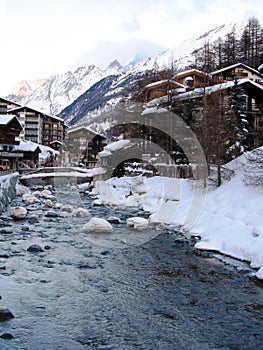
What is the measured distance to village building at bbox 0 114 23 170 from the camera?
49.0m

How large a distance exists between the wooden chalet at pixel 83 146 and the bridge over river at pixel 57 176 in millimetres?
18656

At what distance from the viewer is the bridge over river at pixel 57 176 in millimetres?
46478

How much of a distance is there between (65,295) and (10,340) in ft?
7.22

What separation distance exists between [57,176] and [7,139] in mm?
7966

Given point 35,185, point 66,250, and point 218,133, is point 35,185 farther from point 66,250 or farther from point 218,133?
point 66,250

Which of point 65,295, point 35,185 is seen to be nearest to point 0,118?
point 35,185

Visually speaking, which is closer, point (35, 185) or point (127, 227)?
point (127, 227)

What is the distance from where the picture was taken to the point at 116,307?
7.99 m

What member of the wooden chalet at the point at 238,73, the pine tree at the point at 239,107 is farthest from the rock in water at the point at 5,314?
the wooden chalet at the point at 238,73

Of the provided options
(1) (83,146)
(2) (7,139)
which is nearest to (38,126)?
(1) (83,146)

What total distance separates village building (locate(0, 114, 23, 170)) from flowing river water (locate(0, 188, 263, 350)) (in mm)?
37982

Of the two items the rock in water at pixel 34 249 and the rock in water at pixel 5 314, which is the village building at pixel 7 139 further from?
the rock in water at pixel 5 314

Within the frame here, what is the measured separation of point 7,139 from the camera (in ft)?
165

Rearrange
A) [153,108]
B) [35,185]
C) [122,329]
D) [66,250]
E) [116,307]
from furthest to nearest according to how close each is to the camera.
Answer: [35,185] → [153,108] → [66,250] → [116,307] → [122,329]
